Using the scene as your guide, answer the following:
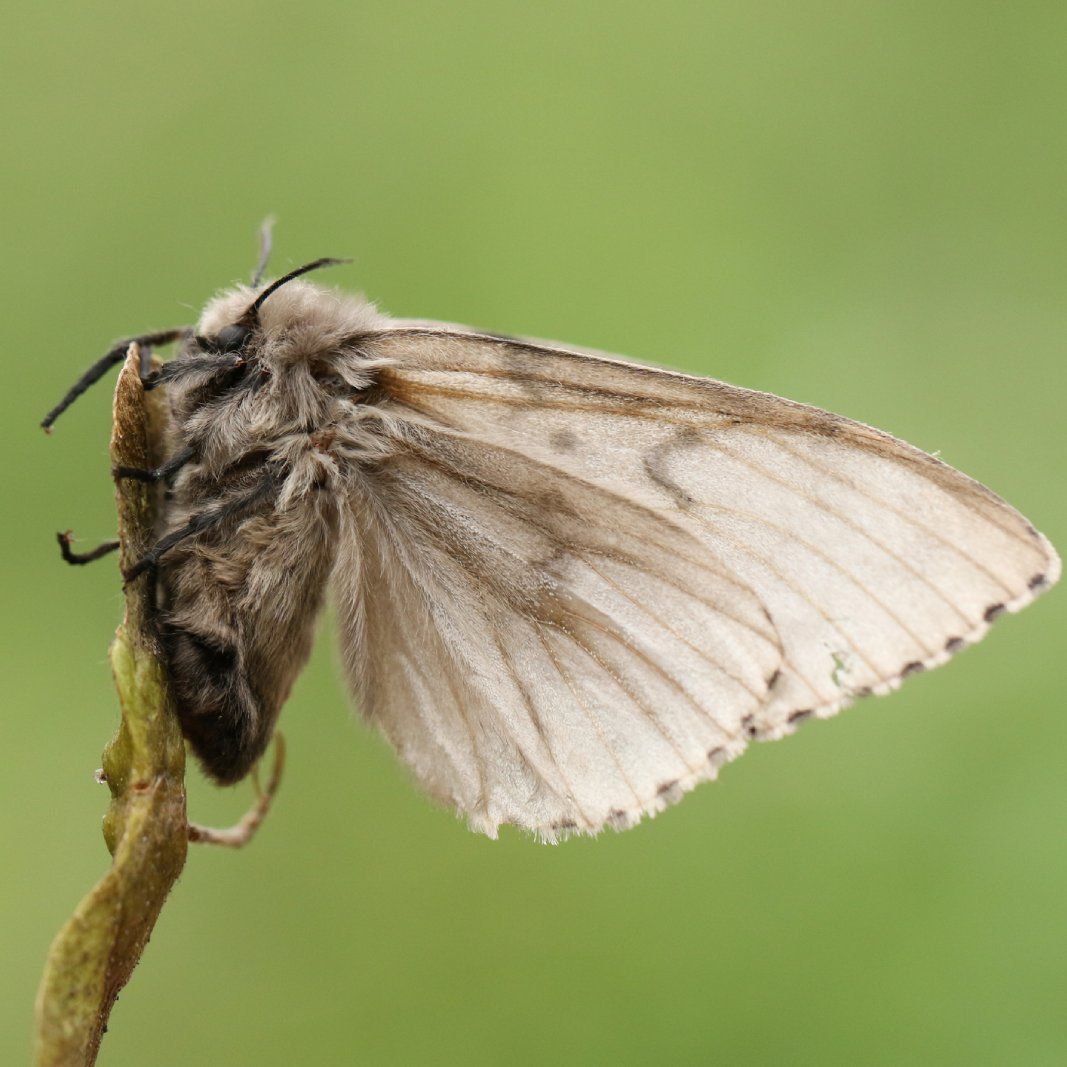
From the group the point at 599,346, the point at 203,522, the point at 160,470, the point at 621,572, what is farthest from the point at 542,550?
the point at 599,346

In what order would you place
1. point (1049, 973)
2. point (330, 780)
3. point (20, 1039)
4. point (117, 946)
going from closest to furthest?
point (117, 946) < point (1049, 973) < point (20, 1039) < point (330, 780)

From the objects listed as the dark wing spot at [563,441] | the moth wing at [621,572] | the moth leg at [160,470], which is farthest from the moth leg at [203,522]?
the dark wing spot at [563,441]

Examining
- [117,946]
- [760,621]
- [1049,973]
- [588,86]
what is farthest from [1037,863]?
[588,86]

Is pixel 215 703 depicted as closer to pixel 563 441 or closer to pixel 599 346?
pixel 563 441

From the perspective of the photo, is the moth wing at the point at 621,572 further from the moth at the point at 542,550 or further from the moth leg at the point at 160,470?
the moth leg at the point at 160,470

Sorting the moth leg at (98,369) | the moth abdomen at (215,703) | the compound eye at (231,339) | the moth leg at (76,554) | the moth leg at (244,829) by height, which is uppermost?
the compound eye at (231,339)

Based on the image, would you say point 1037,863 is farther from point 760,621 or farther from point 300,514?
point 300,514
